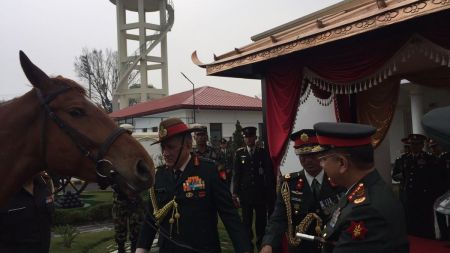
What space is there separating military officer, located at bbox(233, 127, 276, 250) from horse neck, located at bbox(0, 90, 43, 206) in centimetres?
456

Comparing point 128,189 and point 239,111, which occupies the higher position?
point 239,111

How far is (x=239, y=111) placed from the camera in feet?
84.7

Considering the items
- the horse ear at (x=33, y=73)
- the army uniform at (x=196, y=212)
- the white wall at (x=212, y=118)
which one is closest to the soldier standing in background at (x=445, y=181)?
the army uniform at (x=196, y=212)

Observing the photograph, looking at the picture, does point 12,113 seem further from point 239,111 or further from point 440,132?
point 239,111

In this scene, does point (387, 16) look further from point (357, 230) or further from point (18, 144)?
point (18, 144)

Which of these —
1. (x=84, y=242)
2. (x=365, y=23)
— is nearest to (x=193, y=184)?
(x=365, y=23)

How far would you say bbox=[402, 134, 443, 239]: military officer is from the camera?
628 cm

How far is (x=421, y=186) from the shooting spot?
21.1 ft

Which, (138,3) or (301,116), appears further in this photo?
(138,3)

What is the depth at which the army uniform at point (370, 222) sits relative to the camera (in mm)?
1543

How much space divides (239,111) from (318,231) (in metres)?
23.1

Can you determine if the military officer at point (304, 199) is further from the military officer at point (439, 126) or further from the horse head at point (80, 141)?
the military officer at point (439, 126)

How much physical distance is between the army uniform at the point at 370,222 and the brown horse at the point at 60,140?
96 cm

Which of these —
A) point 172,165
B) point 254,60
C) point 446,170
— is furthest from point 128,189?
point 446,170
